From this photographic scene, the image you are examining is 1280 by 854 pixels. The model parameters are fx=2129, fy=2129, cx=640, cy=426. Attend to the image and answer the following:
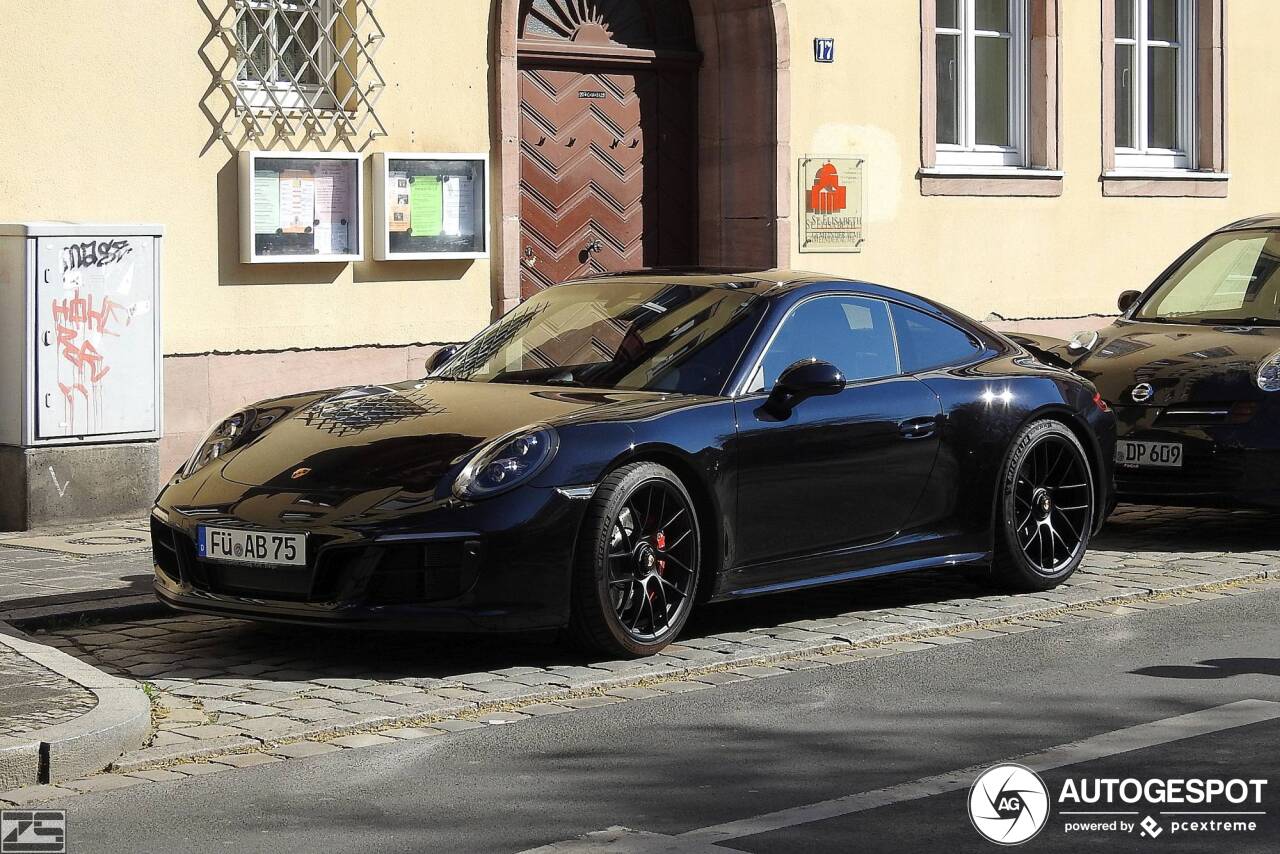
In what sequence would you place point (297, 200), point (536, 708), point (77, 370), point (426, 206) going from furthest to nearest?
point (426, 206), point (297, 200), point (77, 370), point (536, 708)

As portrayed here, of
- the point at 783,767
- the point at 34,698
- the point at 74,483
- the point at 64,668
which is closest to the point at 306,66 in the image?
the point at 74,483

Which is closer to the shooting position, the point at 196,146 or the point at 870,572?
the point at 870,572

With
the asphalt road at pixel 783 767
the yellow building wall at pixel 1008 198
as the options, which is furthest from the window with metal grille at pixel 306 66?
the asphalt road at pixel 783 767

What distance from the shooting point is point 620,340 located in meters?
8.48

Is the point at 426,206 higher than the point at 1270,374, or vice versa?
the point at 426,206

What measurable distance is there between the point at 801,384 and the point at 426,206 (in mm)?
5890

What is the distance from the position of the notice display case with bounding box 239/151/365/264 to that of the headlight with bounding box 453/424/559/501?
18.3 feet

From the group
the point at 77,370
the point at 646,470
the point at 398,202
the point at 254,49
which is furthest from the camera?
the point at 398,202

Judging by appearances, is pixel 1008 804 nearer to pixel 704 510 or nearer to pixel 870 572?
pixel 704 510

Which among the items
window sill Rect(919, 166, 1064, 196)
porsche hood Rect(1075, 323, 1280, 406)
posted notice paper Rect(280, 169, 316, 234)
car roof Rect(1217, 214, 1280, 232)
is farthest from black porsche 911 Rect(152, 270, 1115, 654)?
window sill Rect(919, 166, 1064, 196)

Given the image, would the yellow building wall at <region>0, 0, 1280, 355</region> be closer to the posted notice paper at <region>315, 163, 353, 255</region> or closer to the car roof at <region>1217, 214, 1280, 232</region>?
the posted notice paper at <region>315, 163, 353, 255</region>

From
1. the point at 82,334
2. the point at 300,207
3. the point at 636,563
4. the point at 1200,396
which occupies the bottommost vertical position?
the point at 636,563

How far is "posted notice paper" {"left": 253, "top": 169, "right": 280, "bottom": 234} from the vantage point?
12.6 meters

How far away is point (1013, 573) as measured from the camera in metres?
9.16
